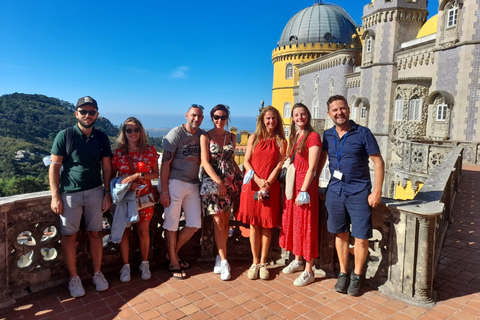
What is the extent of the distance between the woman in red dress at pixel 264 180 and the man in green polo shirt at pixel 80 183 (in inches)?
65.9

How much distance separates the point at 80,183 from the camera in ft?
12.3

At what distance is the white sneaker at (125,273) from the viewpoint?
413 centimetres

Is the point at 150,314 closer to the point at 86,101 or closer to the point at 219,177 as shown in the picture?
the point at 219,177

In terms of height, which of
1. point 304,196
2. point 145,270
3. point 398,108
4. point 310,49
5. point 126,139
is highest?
point 310,49

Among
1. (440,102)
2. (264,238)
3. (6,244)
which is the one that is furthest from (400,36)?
(6,244)

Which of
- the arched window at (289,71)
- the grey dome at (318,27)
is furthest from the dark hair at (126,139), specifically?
the grey dome at (318,27)

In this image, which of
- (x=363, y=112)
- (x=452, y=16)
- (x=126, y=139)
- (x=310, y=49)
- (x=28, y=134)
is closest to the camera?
(x=126, y=139)

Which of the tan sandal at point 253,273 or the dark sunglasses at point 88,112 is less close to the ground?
the dark sunglasses at point 88,112

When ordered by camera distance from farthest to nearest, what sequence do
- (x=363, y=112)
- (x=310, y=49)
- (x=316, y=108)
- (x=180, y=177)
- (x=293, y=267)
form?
1. (x=310, y=49)
2. (x=316, y=108)
3. (x=363, y=112)
4. (x=293, y=267)
5. (x=180, y=177)

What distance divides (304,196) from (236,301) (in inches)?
53.8

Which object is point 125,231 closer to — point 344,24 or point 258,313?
point 258,313

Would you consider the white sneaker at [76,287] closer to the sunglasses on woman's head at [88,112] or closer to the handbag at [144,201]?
the handbag at [144,201]

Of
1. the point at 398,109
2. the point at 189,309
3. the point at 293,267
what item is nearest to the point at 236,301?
the point at 189,309

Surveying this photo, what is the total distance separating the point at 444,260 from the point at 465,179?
7.15m
